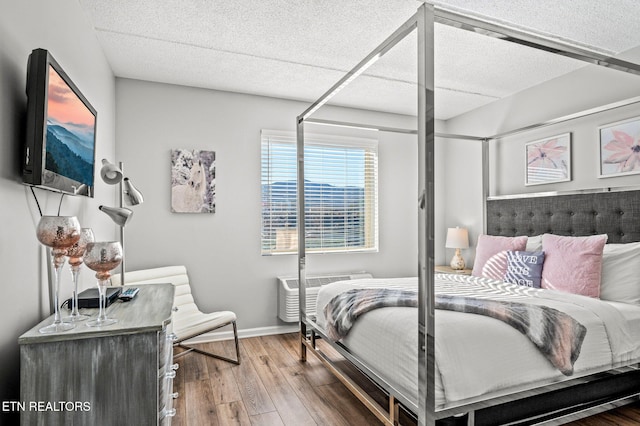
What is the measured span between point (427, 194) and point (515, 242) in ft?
7.24

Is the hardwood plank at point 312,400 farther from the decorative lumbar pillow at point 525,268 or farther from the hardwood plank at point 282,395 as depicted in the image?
the decorative lumbar pillow at point 525,268

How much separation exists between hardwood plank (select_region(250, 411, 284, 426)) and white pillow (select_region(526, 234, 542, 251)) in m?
2.47

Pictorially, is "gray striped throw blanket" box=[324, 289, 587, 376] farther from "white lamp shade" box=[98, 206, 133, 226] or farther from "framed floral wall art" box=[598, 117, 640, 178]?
"framed floral wall art" box=[598, 117, 640, 178]

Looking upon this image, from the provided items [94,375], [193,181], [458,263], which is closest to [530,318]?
[94,375]

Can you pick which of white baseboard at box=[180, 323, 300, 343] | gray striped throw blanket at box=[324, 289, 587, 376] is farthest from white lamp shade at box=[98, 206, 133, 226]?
white baseboard at box=[180, 323, 300, 343]

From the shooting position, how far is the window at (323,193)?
4.09 meters

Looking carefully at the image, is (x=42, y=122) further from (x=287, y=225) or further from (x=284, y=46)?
(x=287, y=225)

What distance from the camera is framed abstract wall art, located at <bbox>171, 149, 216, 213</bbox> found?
3.67 m

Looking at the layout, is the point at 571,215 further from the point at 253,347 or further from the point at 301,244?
the point at 253,347

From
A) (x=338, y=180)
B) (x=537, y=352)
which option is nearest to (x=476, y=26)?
(x=537, y=352)

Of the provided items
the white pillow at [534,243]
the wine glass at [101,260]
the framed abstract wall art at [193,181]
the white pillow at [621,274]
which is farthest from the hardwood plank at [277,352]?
the white pillow at [621,274]

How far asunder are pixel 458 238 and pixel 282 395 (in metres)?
2.67

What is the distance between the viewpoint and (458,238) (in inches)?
168

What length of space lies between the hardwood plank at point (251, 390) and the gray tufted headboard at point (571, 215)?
9.01ft
